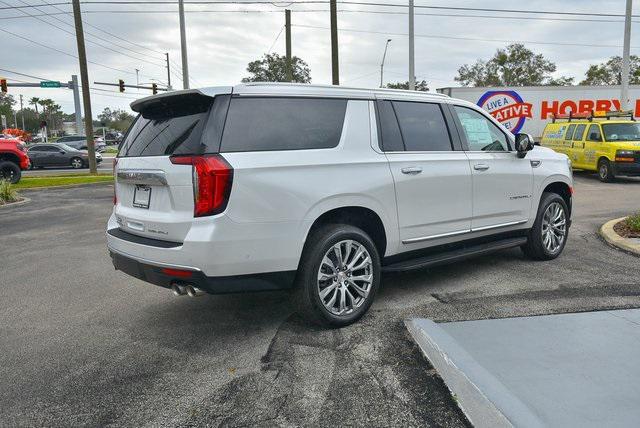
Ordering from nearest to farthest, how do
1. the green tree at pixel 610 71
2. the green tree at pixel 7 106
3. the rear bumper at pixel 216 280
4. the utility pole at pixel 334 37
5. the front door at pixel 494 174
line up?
the rear bumper at pixel 216 280 → the front door at pixel 494 174 → the utility pole at pixel 334 37 → the green tree at pixel 610 71 → the green tree at pixel 7 106

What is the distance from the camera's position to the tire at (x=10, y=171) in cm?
1650

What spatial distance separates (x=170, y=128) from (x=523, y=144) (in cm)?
375

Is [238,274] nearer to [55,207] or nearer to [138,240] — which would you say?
[138,240]

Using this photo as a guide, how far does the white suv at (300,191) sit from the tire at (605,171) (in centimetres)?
1207

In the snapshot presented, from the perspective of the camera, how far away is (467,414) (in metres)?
2.85

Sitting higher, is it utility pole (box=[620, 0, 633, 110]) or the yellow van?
utility pole (box=[620, 0, 633, 110])

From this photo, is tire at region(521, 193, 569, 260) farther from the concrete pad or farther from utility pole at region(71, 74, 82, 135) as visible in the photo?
utility pole at region(71, 74, 82, 135)

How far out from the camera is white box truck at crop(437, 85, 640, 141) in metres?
21.7

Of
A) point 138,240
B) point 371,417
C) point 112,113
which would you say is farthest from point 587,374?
point 112,113

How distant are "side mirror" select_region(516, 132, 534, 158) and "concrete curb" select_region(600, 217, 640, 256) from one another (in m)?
2.10

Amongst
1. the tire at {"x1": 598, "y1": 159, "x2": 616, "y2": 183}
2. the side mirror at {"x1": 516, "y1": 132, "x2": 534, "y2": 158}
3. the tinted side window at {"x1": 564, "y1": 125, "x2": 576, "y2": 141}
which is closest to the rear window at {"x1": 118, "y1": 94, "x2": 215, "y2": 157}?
the side mirror at {"x1": 516, "y1": 132, "x2": 534, "y2": 158}

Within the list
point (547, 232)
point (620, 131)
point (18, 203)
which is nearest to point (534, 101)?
point (620, 131)

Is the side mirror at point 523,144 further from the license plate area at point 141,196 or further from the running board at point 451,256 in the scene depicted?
the license plate area at point 141,196

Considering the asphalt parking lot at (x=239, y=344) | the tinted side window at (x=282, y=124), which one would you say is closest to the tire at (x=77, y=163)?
the asphalt parking lot at (x=239, y=344)
